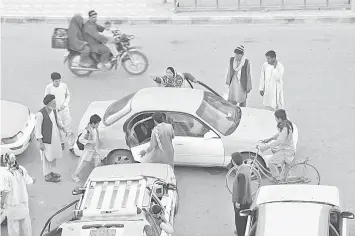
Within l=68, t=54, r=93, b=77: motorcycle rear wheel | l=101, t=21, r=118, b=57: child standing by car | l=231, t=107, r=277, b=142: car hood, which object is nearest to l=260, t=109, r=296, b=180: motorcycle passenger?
l=231, t=107, r=277, b=142: car hood

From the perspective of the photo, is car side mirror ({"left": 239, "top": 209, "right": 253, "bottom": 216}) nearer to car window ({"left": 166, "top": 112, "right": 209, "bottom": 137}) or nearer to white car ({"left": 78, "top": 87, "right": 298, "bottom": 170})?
white car ({"left": 78, "top": 87, "right": 298, "bottom": 170})

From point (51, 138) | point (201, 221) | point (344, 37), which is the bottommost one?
point (201, 221)

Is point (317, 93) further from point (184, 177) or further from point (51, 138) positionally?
point (51, 138)

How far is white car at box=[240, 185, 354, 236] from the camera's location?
10.4 m

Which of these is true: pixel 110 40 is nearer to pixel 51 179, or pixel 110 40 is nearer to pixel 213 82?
pixel 213 82

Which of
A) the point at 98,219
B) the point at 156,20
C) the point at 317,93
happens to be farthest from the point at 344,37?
the point at 98,219

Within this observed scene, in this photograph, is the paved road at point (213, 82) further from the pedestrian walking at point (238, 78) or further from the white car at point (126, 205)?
the pedestrian walking at point (238, 78)

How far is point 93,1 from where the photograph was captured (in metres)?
22.3

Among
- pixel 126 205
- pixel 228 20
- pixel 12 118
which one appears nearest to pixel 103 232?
pixel 126 205

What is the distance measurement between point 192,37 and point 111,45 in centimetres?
209

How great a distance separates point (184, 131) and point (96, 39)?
4.73 m

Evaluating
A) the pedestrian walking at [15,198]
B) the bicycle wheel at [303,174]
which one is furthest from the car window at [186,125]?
the pedestrian walking at [15,198]

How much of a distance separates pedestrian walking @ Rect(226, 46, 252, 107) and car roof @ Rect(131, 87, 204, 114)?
3.65 ft

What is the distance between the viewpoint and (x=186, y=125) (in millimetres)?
14086
